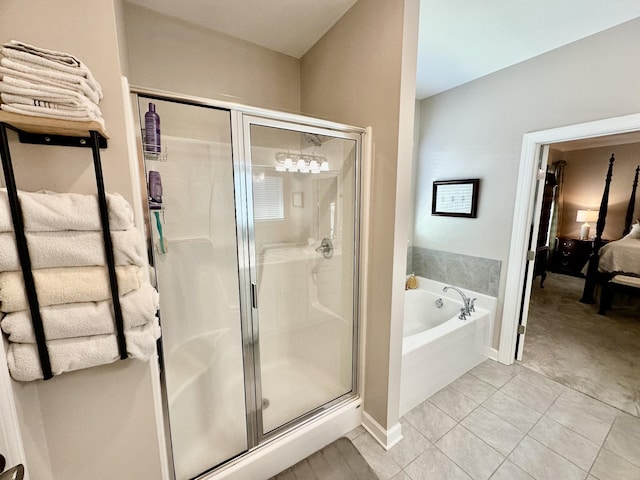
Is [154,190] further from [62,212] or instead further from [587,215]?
[587,215]

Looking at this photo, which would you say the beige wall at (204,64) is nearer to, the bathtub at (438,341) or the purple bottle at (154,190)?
the purple bottle at (154,190)

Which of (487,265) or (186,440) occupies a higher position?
(487,265)

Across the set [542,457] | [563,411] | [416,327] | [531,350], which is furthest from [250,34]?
[531,350]

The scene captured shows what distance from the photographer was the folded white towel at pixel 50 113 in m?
0.60

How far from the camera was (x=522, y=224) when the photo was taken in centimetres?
217

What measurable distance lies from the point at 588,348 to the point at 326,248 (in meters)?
2.95

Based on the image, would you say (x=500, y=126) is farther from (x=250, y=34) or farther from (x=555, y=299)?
(x=555, y=299)

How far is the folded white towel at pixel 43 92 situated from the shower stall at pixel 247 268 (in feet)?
1.05

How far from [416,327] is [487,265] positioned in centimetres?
99

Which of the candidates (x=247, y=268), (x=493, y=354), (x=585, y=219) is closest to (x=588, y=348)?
(x=493, y=354)

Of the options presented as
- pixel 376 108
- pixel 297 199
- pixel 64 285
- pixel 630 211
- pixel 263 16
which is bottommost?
pixel 64 285

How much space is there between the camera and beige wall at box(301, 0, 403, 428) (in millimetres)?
1326

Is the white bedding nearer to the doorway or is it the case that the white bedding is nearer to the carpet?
the doorway

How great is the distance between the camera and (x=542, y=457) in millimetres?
1470
